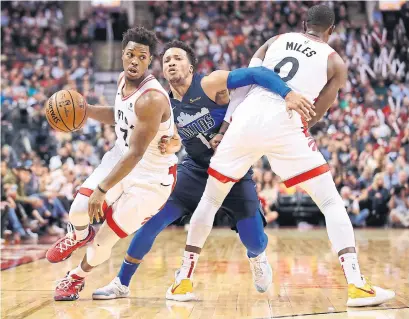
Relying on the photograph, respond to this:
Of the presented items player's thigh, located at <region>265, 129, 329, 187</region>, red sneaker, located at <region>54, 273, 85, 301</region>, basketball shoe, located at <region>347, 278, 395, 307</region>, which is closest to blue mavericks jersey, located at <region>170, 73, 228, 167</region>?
player's thigh, located at <region>265, 129, 329, 187</region>

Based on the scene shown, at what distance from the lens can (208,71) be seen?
16547mm

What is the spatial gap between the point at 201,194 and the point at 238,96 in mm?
810

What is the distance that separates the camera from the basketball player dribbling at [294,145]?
15.0 feet

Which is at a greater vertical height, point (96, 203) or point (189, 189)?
point (96, 203)

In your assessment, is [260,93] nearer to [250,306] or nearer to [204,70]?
[250,306]

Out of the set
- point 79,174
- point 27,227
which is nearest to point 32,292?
point 27,227

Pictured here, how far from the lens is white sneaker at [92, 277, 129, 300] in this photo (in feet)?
16.6

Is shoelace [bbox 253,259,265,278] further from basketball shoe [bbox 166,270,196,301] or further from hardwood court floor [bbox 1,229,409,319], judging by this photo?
basketball shoe [bbox 166,270,196,301]

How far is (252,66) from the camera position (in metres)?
4.96

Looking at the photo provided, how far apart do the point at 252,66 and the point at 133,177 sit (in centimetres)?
109

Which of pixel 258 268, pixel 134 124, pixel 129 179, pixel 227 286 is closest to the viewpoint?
pixel 134 124

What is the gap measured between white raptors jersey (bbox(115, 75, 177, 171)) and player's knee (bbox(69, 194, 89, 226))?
16.1 inches

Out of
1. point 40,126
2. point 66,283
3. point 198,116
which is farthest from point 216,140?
point 40,126

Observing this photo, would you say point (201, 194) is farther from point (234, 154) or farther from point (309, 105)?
point (309, 105)
